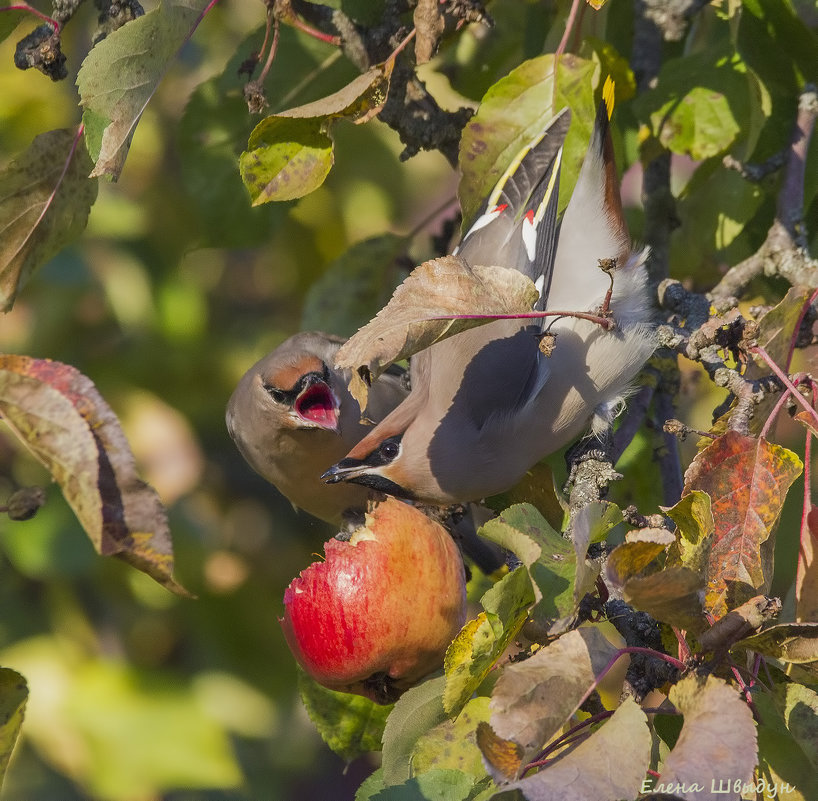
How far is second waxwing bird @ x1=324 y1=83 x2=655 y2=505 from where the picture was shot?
2.51 meters

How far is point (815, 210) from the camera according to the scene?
2.66 metres

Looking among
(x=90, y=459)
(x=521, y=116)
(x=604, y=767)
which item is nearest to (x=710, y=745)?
(x=604, y=767)

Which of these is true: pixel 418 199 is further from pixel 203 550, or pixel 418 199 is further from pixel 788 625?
pixel 788 625

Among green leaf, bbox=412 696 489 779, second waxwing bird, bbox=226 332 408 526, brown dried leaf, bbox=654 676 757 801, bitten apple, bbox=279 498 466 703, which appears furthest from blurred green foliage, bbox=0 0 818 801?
brown dried leaf, bbox=654 676 757 801

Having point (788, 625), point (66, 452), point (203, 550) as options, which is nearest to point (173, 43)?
point (66, 452)

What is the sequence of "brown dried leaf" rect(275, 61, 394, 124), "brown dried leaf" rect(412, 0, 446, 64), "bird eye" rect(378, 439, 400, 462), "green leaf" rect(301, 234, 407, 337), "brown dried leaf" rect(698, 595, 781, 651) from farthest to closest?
"green leaf" rect(301, 234, 407, 337) → "bird eye" rect(378, 439, 400, 462) → "brown dried leaf" rect(412, 0, 446, 64) → "brown dried leaf" rect(275, 61, 394, 124) → "brown dried leaf" rect(698, 595, 781, 651)

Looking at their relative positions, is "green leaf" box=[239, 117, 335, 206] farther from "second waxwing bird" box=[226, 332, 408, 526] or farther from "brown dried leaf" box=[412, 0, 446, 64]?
"second waxwing bird" box=[226, 332, 408, 526]

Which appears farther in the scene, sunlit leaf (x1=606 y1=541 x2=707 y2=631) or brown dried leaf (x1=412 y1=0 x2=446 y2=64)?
brown dried leaf (x1=412 y1=0 x2=446 y2=64)

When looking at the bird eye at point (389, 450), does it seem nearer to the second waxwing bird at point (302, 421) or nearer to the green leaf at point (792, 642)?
the second waxwing bird at point (302, 421)

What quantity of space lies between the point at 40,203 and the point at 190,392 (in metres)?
1.35

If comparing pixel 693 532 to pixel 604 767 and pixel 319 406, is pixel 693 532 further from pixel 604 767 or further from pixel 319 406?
pixel 319 406

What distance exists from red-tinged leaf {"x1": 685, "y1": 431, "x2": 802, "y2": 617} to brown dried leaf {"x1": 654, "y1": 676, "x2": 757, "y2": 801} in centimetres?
21

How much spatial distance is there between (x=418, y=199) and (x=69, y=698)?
6.31 ft

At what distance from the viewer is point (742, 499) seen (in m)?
1.72
